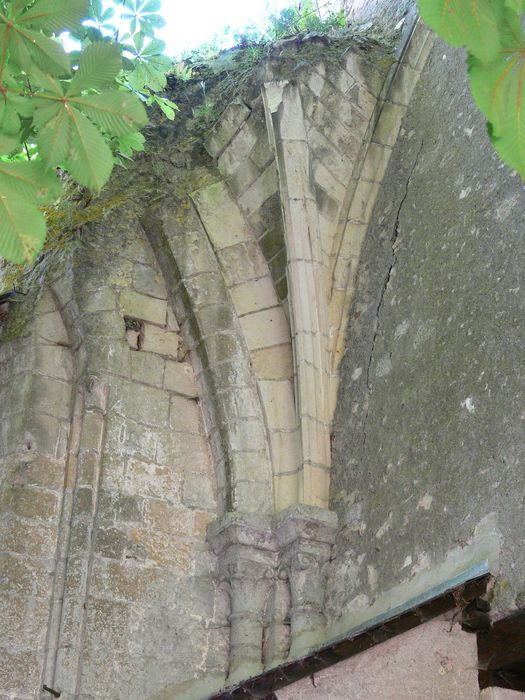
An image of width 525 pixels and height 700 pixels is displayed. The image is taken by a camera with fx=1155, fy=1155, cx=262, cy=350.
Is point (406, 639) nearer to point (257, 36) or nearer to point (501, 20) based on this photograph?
point (501, 20)

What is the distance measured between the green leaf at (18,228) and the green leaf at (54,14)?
1.41ft

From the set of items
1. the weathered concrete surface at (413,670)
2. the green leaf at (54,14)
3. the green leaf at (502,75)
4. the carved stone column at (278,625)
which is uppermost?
the green leaf at (54,14)

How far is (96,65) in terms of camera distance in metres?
2.99

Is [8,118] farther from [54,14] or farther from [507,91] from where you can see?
[507,91]

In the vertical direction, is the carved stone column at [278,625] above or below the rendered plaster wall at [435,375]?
below

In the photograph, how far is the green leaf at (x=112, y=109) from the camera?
2.99m

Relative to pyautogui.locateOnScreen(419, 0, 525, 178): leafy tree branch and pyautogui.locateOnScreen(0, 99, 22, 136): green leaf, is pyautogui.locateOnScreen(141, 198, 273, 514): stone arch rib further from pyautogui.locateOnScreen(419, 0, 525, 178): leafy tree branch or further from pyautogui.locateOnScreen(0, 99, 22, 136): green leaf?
pyautogui.locateOnScreen(419, 0, 525, 178): leafy tree branch

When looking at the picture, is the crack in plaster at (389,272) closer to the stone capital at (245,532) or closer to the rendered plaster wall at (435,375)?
the rendered plaster wall at (435,375)

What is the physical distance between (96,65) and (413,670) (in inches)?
94.7

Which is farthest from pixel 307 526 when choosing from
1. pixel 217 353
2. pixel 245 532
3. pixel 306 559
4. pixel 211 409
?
pixel 217 353

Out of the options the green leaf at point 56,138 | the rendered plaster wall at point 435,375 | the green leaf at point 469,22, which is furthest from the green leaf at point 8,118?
the rendered plaster wall at point 435,375

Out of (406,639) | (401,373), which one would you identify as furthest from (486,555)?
(401,373)

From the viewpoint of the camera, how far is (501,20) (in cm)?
243

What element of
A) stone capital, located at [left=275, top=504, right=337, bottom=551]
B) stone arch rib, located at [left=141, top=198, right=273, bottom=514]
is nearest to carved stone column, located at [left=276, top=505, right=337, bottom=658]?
stone capital, located at [left=275, top=504, right=337, bottom=551]
